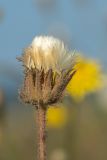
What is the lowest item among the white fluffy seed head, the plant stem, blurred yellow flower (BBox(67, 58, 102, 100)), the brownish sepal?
the plant stem

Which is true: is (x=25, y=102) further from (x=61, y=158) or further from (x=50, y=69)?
(x=61, y=158)

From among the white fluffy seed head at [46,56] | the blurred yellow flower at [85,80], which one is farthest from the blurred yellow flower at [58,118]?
the white fluffy seed head at [46,56]

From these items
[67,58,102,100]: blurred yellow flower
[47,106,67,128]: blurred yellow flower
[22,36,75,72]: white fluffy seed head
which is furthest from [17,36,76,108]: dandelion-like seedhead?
[47,106,67,128]: blurred yellow flower

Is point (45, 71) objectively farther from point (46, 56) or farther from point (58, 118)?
point (58, 118)

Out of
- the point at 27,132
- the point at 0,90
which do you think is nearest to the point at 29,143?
the point at 27,132

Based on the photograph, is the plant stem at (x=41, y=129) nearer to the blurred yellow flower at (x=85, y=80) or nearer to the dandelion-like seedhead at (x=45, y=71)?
the dandelion-like seedhead at (x=45, y=71)

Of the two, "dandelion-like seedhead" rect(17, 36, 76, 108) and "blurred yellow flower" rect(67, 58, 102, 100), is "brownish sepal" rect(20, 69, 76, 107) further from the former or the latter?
"blurred yellow flower" rect(67, 58, 102, 100)

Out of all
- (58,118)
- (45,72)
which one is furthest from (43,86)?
(58,118)
